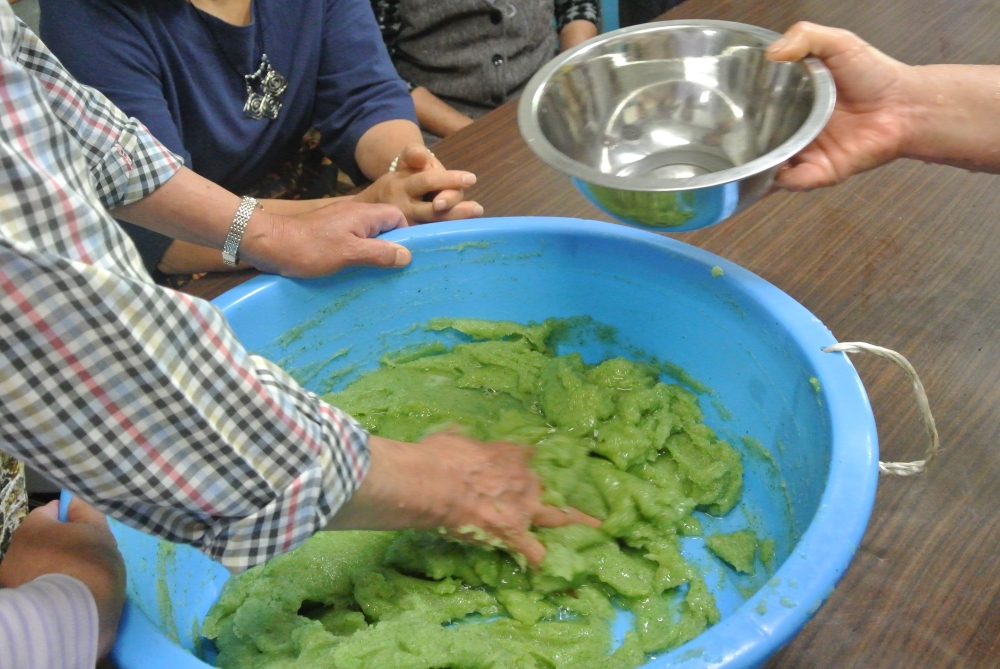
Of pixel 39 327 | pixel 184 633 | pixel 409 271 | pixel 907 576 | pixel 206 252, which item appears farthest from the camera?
pixel 206 252

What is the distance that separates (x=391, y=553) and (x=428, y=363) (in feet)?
1.17

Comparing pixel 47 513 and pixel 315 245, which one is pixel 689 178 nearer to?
pixel 315 245

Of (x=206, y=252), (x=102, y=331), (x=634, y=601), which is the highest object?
(x=102, y=331)

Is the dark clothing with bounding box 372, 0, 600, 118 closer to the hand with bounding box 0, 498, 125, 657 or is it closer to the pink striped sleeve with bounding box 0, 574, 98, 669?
the hand with bounding box 0, 498, 125, 657

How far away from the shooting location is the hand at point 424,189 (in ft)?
4.20

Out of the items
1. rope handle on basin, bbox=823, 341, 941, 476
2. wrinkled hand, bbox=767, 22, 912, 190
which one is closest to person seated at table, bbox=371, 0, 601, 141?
wrinkled hand, bbox=767, 22, 912, 190

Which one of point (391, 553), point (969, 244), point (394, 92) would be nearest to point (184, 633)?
point (391, 553)

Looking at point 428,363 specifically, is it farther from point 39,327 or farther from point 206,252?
point 39,327

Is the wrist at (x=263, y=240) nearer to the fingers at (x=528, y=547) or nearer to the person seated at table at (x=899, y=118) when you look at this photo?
the fingers at (x=528, y=547)

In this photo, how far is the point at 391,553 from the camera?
1023 mm

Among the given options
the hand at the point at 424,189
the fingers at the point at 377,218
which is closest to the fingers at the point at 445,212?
the hand at the point at 424,189

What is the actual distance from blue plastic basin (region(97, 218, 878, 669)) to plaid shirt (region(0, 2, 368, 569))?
195 millimetres

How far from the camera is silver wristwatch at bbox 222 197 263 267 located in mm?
1141

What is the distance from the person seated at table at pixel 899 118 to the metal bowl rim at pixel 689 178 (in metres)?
0.10
